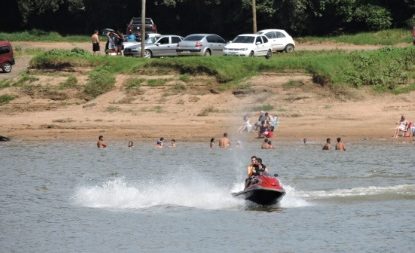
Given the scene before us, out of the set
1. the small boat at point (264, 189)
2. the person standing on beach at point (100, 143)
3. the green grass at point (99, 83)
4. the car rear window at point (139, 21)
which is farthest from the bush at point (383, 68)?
the car rear window at point (139, 21)

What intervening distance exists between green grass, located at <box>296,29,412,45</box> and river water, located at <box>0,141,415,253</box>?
63.8 feet

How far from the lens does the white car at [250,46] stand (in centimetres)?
5534

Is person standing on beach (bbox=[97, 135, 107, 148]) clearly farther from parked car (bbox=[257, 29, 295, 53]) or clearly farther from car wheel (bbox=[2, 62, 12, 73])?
parked car (bbox=[257, 29, 295, 53])

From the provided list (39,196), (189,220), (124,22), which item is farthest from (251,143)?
(124,22)

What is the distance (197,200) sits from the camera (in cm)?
3338

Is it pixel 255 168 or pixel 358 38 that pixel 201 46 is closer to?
pixel 358 38

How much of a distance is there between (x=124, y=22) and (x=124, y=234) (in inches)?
1821

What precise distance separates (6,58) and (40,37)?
1571 centimetres

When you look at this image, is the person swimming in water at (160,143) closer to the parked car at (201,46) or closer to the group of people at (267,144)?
the group of people at (267,144)

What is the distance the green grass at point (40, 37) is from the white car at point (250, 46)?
1845 cm

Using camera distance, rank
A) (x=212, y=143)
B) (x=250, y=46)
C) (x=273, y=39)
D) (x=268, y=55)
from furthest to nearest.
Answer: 1. (x=273, y=39)
2. (x=268, y=55)
3. (x=250, y=46)
4. (x=212, y=143)

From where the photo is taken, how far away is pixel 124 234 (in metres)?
28.8

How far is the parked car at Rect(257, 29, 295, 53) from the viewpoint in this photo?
58.4m

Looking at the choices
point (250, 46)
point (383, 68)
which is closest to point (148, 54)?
point (250, 46)
